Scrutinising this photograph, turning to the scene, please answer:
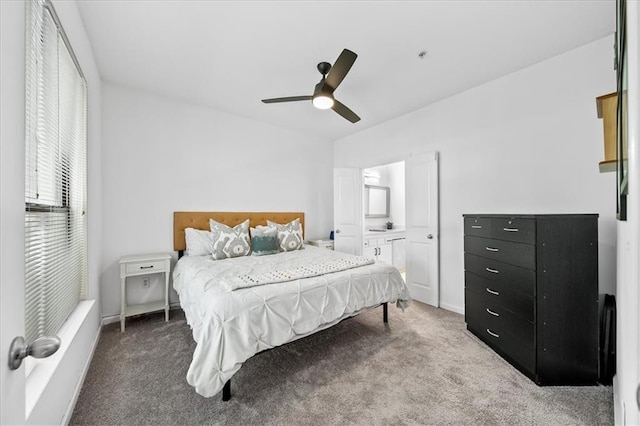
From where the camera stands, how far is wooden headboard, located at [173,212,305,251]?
3449 mm

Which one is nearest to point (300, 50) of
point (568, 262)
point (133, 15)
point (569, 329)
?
point (133, 15)

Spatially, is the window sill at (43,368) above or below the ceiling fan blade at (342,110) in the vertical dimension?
below

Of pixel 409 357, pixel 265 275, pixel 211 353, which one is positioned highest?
pixel 265 275

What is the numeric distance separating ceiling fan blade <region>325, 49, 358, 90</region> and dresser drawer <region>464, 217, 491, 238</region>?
1.85m

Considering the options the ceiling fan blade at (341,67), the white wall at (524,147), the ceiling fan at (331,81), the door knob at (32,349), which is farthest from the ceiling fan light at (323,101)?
the door knob at (32,349)

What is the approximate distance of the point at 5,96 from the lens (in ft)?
2.53

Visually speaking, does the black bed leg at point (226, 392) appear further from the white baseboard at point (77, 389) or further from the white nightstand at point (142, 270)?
the white nightstand at point (142, 270)

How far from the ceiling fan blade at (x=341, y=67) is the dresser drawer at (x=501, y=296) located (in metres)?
2.24

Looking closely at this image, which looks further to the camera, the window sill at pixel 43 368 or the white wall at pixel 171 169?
the white wall at pixel 171 169

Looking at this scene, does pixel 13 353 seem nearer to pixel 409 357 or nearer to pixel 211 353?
pixel 211 353

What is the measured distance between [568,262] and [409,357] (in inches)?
55.8

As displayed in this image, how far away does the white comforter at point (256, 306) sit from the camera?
1633mm

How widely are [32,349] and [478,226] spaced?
2957 mm

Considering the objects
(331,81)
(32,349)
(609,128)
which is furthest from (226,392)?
(609,128)
